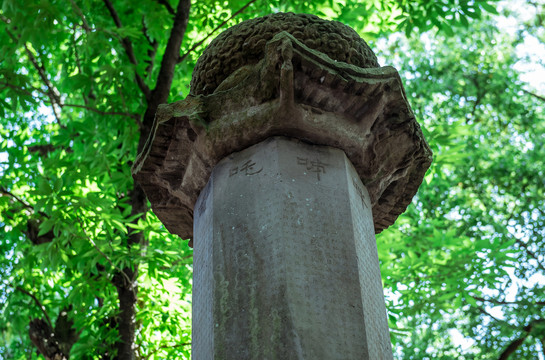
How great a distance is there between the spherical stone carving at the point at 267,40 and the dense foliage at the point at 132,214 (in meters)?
1.81

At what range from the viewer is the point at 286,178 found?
233 cm

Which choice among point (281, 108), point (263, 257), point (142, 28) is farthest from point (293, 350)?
point (142, 28)

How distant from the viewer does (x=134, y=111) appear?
5.36 meters

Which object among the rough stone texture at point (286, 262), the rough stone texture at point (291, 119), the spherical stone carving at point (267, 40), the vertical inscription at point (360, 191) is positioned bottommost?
the rough stone texture at point (286, 262)

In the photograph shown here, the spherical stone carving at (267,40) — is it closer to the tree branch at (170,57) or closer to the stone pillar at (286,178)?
the stone pillar at (286,178)

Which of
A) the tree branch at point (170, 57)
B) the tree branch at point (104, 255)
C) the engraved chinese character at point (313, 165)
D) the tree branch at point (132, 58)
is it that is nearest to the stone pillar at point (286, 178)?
the engraved chinese character at point (313, 165)

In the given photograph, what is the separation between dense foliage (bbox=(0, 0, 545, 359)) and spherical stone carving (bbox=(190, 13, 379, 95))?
1.81 m

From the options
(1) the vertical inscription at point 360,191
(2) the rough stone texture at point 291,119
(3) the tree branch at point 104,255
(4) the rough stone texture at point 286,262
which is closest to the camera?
(4) the rough stone texture at point 286,262

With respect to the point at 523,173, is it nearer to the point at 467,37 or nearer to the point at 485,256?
the point at 467,37

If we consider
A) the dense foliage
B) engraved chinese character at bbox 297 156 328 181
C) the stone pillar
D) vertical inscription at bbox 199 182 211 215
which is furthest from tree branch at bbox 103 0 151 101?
engraved chinese character at bbox 297 156 328 181

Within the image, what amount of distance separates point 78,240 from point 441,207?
689cm

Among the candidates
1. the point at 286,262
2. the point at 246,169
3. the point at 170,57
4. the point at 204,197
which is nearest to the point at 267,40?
the point at 246,169

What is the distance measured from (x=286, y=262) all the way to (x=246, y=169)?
21.7 inches

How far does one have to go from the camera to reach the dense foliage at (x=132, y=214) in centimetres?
434
